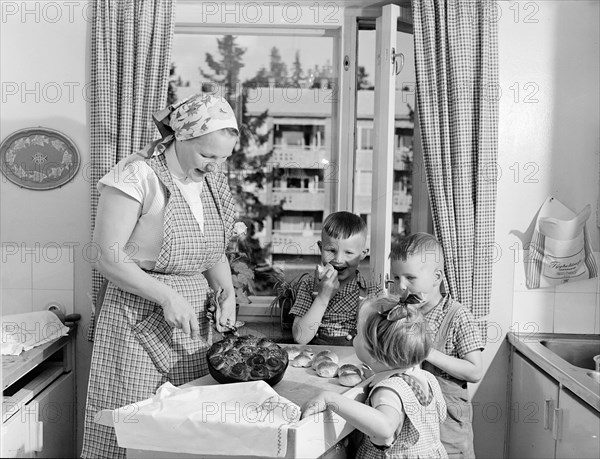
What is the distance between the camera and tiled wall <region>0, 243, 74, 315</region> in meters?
3.00

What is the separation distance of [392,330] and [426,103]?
133cm

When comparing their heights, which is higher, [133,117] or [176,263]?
[133,117]

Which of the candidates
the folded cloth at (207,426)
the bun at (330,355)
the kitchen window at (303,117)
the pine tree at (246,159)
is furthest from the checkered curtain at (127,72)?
the folded cloth at (207,426)

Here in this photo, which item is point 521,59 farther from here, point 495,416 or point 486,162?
point 495,416

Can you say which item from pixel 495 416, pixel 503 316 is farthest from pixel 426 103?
pixel 495 416

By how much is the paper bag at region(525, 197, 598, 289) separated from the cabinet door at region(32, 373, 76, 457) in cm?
188

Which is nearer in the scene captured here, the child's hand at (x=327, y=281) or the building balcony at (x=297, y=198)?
the child's hand at (x=327, y=281)

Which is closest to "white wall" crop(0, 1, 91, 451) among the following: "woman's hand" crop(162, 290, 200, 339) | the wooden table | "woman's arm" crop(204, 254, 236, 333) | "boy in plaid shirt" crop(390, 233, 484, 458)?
"woman's arm" crop(204, 254, 236, 333)

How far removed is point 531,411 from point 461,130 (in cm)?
107

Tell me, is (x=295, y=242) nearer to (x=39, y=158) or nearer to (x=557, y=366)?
(x=39, y=158)

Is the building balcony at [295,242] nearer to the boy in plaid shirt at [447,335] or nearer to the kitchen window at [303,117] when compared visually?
the kitchen window at [303,117]

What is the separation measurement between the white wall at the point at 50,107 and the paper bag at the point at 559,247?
1.79 meters

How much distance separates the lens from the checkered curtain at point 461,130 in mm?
2779

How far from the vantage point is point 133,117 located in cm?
284
